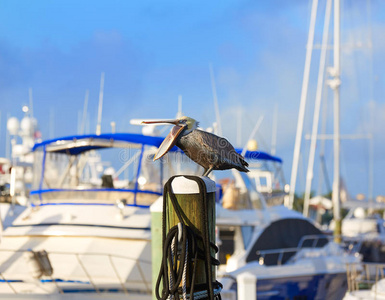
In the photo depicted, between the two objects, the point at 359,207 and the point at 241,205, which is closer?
the point at 241,205

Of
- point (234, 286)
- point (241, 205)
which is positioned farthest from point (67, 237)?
point (241, 205)

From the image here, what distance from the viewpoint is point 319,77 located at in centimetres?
2553

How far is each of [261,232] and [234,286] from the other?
3.27m

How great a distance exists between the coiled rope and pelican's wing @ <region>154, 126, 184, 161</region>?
0.39 m

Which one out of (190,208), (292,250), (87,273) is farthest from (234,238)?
(190,208)

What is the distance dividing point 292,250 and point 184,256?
1056cm

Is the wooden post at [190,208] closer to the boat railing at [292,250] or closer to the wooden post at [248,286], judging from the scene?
the wooden post at [248,286]

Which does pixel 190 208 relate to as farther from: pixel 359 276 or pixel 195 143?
pixel 359 276

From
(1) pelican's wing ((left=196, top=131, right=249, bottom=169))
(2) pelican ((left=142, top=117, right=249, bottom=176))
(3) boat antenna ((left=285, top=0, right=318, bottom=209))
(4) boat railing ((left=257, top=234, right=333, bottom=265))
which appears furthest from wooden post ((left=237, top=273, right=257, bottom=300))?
Answer: (3) boat antenna ((left=285, top=0, right=318, bottom=209))

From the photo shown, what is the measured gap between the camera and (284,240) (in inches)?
575

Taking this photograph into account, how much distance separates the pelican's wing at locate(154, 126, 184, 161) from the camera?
4461 millimetres

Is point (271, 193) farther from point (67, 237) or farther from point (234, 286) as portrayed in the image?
point (67, 237)

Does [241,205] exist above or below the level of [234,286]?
above

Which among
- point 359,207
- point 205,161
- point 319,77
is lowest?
point 359,207
